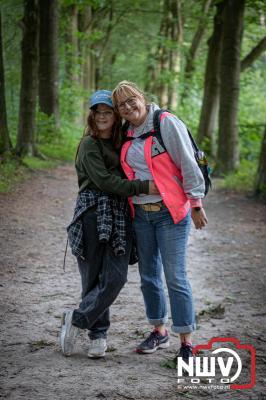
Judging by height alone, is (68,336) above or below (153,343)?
above

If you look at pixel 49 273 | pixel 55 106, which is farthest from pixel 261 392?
pixel 55 106

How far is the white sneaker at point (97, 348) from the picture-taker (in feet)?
15.0

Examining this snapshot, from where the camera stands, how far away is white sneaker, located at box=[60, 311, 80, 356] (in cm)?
455

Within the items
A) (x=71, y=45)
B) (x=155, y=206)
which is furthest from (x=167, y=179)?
(x=71, y=45)

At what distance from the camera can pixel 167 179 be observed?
4.36 m

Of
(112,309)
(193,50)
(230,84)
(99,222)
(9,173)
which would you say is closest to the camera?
(99,222)

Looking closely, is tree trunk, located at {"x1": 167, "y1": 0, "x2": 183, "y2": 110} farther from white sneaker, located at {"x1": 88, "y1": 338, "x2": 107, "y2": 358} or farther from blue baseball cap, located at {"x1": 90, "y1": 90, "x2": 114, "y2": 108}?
white sneaker, located at {"x1": 88, "y1": 338, "x2": 107, "y2": 358}

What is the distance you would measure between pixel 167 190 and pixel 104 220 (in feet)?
1.73

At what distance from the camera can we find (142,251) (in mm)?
4625

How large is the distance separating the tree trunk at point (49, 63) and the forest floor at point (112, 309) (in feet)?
25.9

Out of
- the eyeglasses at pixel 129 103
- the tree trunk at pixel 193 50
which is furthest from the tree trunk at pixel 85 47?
the eyeglasses at pixel 129 103

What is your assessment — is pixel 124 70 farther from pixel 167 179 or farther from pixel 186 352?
pixel 186 352

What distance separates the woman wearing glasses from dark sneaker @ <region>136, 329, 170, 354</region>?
0.36 m

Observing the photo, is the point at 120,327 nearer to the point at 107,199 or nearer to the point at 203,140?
the point at 107,199
